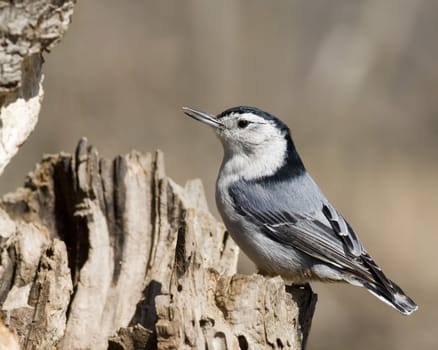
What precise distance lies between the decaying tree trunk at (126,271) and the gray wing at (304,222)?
0.24 metres

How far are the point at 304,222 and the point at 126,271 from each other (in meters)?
0.88

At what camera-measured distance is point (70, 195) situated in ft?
15.9

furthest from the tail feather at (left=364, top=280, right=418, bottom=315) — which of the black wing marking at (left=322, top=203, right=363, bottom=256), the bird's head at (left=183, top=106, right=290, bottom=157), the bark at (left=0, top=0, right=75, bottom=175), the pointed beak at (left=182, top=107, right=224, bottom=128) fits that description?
the bark at (left=0, top=0, right=75, bottom=175)

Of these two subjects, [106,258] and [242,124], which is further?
[242,124]

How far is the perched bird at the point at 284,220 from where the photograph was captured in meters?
4.41

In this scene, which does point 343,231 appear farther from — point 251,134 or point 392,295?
point 251,134

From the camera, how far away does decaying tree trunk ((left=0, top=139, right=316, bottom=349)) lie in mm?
3588

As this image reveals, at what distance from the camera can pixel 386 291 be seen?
4.38 m

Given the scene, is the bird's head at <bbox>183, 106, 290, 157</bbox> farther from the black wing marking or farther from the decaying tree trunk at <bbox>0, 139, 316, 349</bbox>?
the black wing marking

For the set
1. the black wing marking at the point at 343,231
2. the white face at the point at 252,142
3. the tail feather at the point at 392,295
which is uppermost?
the white face at the point at 252,142

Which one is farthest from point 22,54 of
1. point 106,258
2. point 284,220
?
point 284,220

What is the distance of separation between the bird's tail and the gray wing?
0.01 m

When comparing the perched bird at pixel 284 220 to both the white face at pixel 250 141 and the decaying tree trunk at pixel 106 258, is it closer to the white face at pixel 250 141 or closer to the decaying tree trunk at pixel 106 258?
the white face at pixel 250 141

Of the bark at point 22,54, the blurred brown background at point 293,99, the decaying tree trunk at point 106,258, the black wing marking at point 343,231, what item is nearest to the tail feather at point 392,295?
the black wing marking at point 343,231
